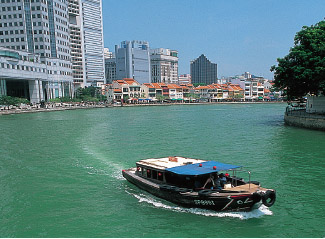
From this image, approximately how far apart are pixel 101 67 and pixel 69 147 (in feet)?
511

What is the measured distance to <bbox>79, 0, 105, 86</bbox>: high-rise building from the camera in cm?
16925

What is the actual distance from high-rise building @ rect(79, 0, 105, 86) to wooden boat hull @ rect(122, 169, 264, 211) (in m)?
154

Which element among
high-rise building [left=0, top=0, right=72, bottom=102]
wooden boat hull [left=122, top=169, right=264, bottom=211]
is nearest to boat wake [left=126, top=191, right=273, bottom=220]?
wooden boat hull [left=122, top=169, right=264, bottom=211]

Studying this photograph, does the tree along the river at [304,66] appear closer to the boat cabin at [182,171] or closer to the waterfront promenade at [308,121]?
the waterfront promenade at [308,121]

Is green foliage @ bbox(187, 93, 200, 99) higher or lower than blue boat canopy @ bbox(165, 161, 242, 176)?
higher

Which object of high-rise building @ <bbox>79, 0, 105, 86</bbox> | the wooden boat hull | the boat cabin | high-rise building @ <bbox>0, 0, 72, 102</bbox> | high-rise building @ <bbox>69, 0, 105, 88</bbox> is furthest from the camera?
high-rise building @ <bbox>79, 0, 105, 86</bbox>

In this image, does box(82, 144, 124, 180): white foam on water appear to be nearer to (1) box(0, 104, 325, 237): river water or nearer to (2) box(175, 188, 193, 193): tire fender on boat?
(1) box(0, 104, 325, 237): river water

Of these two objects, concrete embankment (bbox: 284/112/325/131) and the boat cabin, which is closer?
the boat cabin

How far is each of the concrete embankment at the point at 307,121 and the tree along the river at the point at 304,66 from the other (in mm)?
2969

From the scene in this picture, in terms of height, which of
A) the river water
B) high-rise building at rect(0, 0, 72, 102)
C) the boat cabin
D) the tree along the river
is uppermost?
high-rise building at rect(0, 0, 72, 102)

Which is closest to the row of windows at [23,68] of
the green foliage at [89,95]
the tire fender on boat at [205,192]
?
the green foliage at [89,95]

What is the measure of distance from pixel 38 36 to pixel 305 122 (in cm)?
9071

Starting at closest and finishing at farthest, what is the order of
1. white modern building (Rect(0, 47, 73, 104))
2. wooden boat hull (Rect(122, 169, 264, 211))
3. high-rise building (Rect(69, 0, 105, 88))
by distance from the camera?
wooden boat hull (Rect(122, 169, 264, 211))
white modern building (Rect(0, 47, 73, 104))
high-rise building (Rect(69, 0, 105, 88))

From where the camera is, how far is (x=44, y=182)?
57.7 feet
